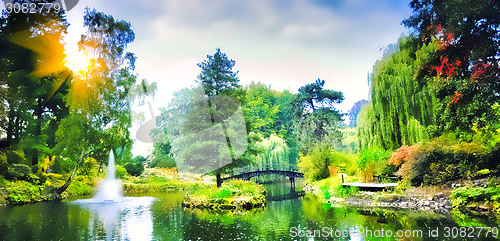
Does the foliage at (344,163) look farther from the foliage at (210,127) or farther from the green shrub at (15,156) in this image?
the green shrub at (15,156)

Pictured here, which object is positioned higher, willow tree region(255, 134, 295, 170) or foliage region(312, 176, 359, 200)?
willow tree region(255, 134, 295, 170)

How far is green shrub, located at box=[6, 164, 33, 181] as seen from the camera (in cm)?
2203

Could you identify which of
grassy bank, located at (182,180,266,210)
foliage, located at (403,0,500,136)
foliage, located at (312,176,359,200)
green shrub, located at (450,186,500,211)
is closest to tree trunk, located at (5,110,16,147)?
grassy bank, located at (182,180,266,210)

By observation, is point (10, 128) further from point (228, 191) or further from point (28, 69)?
point (228, 191)

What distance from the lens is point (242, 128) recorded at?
2230cm

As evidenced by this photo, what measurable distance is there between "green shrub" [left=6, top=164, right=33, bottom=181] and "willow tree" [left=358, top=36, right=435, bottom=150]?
23210mm

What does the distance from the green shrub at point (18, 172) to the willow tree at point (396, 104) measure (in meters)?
23.2

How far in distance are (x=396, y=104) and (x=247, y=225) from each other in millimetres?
12938

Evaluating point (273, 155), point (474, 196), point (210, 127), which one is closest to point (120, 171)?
point (273, 155)

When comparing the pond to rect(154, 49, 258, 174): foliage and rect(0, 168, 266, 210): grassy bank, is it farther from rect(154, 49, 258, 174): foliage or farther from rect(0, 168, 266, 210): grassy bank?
rect(154, 49, 258, 174): foliage

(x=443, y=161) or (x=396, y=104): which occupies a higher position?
(x=396, y=104)

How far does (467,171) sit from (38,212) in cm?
2142

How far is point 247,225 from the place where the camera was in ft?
42.1

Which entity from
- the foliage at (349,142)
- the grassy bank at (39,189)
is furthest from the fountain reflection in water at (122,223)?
the foliage at (349,142)
